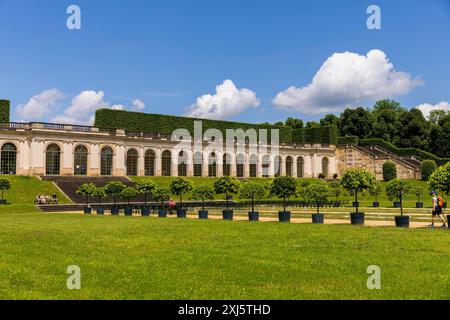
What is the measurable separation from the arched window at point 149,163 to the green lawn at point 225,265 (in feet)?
176

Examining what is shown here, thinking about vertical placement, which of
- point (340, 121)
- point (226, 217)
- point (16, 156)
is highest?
point (340, 121)

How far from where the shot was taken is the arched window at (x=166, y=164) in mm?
72938

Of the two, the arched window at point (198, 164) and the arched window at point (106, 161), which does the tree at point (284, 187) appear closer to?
the arched window at point (106, 161)

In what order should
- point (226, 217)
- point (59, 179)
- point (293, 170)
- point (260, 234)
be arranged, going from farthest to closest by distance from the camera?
1. point (293, 170)
2. point (59, 179)
3. point (226, 217)
4. point (260, 234)

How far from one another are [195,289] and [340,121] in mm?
97985

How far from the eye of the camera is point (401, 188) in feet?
110

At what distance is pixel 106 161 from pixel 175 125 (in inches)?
650

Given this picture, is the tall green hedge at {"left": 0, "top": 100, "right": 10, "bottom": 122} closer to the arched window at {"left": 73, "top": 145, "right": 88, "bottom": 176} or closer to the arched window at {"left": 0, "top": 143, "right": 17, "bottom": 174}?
the arched window at {"left": 0, "top": 143, "right": 17, "bottom": 174}

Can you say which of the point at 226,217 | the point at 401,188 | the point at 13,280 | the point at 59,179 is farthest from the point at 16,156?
the point at 13,280

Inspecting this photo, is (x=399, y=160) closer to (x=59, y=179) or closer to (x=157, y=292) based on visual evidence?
(x=59, y=179)

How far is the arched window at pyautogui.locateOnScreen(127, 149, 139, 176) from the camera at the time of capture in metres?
69.2

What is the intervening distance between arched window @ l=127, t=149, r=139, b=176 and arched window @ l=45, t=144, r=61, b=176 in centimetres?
1066

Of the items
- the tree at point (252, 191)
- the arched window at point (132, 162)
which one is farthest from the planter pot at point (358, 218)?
the arched window at point (132, 162)

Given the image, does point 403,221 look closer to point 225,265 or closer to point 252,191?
point 252,191
